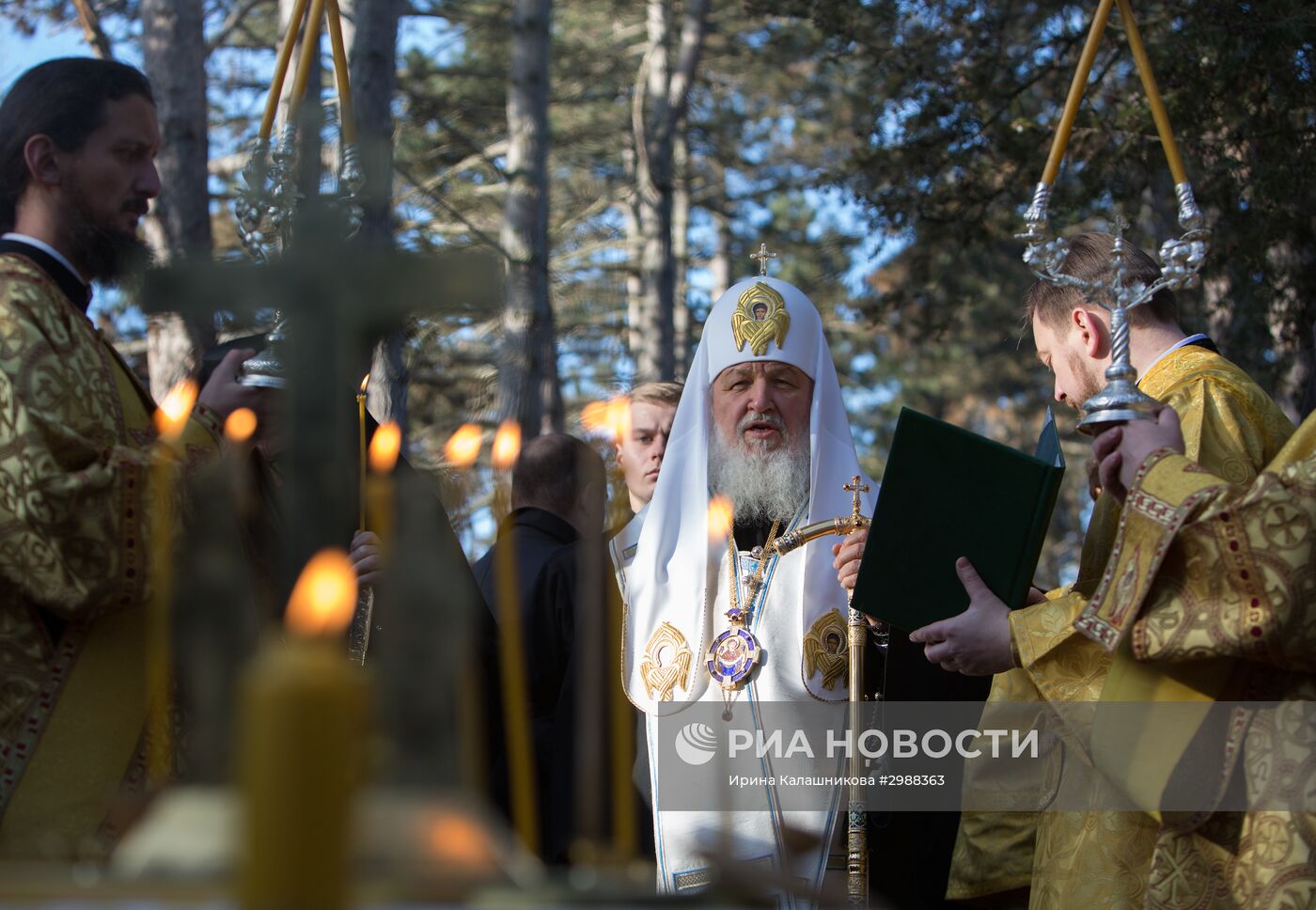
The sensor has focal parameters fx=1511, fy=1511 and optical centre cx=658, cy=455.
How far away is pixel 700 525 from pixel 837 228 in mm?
20266

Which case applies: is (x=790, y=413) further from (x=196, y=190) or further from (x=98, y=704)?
(x=196, y=190)

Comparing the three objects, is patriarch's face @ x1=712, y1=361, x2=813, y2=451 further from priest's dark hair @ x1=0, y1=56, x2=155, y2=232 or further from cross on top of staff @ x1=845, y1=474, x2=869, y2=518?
priest's dark hair @ x1=0, y1=56, x2=155, y2=232

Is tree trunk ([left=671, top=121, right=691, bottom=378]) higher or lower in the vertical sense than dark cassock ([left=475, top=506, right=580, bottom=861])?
higher

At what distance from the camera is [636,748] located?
4602 millimetres

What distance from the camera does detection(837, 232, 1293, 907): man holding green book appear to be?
11.8 feet

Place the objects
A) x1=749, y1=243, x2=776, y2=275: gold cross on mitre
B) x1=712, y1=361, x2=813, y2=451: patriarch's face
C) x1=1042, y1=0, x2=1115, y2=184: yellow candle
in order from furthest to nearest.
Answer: x1=749, y1=243, x2=776, y2=275: gold cross on mitre
x1=712, y1=361, x2=813, y2=451: patriarch's face
x1=1042, y1=0, x2=1115, y2=184: yellow candle

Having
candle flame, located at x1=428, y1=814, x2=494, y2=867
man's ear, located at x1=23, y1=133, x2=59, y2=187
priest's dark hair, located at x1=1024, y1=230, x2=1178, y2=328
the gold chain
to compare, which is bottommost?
the gold chain

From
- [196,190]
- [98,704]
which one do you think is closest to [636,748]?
[98,704]

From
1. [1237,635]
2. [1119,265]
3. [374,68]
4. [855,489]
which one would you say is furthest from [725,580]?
[374,68]

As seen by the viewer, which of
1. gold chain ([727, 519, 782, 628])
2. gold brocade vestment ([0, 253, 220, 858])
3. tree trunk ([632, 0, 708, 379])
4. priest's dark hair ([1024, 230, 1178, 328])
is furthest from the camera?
tree trunk ([632, 0, 708, 379])

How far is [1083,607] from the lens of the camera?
339cm

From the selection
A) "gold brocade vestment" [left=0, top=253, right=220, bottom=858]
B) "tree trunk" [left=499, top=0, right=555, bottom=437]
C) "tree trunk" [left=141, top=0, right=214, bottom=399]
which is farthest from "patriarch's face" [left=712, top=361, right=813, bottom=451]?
"tree trunk" [left=499, top=0, right=555, bottom=437]

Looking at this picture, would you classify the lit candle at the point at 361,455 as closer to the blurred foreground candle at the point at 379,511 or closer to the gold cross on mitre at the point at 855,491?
the blurred foreground candle at the point at 379,511

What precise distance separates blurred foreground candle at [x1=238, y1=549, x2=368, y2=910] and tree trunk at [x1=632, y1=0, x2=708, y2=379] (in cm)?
1506
